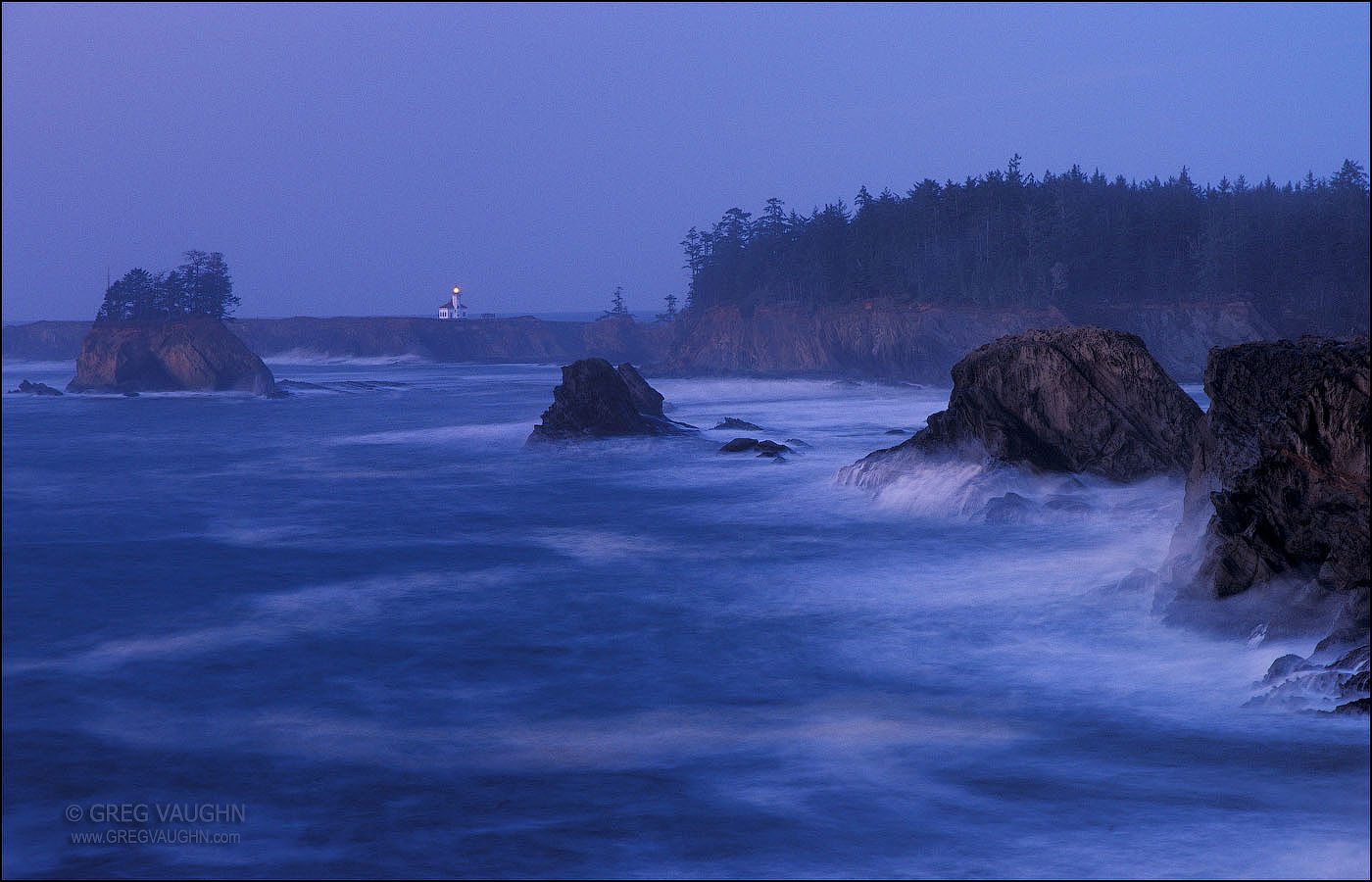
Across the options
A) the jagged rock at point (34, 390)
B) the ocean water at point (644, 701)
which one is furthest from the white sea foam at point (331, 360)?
the ocean water at point (644, 701)

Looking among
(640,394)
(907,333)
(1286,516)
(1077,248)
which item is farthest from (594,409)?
(1077,248)

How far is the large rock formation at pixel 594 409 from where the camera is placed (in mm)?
38344

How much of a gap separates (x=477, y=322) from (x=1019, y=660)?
146784mm

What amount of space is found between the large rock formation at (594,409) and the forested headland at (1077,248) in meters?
48.0

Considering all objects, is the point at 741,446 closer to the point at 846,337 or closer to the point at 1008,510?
the point at 1008,510

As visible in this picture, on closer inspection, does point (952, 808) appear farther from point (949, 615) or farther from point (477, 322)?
point (477, 322)

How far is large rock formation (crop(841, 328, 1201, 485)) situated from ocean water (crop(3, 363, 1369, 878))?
974 millimetres

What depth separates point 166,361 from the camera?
248ft

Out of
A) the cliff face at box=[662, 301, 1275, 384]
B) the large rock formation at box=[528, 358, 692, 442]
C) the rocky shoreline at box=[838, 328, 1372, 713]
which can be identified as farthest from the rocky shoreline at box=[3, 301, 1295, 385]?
the rocky shoreline at box=[838, 328, 1372, 713]

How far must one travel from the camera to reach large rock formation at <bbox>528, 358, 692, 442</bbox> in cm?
3834

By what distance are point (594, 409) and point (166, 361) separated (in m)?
47.9

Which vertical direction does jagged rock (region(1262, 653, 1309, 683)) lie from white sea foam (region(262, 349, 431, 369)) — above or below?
below

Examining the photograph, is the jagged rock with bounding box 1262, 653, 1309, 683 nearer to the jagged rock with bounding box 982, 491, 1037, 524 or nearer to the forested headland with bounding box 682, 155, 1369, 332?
Result: the jagged rock with bounding box 982, 491, 1037, 524

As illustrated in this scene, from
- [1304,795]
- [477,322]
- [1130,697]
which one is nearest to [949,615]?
[1130,697]
